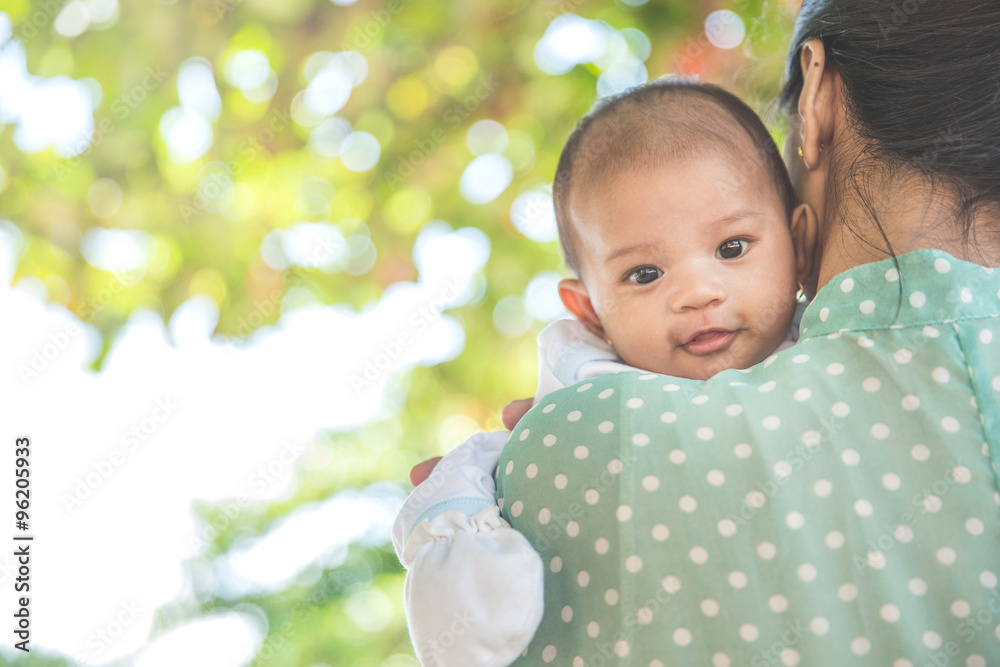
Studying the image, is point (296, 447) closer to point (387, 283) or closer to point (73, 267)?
point (387, 283)

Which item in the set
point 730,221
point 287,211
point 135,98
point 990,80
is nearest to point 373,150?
point 287,211

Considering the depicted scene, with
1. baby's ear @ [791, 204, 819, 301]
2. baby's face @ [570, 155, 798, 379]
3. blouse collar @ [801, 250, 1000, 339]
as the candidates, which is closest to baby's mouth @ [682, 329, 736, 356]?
baby's face @ [570, 155, 798, 379]

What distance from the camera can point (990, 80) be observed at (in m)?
0.75

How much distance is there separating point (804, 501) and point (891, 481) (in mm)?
69

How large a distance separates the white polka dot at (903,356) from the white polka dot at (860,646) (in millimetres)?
222

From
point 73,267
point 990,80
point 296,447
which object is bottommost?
point 296,447

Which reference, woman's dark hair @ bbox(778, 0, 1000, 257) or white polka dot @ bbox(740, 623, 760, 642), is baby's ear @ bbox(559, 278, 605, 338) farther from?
white polka dot @ bbox(740, 623, 760, 642)

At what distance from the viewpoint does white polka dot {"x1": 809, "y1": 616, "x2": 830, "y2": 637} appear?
58 centimetres

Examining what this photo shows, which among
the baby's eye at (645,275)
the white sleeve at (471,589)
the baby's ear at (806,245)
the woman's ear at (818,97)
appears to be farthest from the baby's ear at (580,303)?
the white sleeve at (471,589)

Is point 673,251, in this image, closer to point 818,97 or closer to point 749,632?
point 818,97

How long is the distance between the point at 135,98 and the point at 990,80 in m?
1.79

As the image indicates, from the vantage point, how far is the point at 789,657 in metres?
0.58

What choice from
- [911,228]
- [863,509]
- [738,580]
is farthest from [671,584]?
[911,228]

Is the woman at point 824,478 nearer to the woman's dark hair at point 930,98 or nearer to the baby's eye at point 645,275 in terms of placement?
the woman's dark hair at point 930,98
